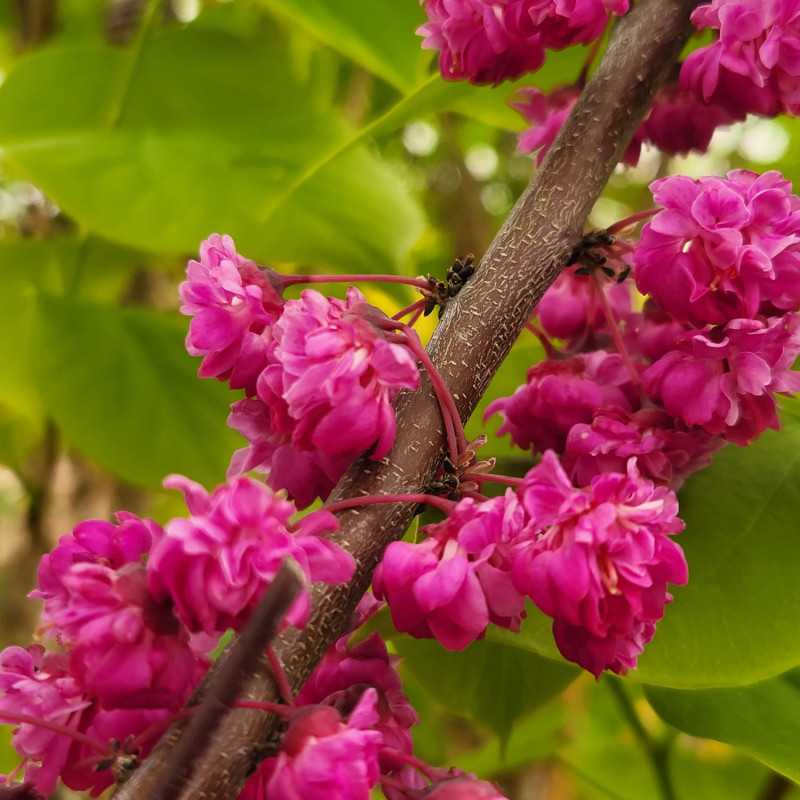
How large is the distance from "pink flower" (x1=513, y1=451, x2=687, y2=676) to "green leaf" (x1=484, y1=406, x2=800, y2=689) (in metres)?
0.10

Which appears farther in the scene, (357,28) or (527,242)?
(357,28)

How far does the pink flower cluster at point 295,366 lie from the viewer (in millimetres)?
335

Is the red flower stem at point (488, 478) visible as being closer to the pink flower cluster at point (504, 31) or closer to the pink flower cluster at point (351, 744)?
the pink flower cluster at point (351, 744)

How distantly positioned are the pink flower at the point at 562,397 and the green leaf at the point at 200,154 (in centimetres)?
23

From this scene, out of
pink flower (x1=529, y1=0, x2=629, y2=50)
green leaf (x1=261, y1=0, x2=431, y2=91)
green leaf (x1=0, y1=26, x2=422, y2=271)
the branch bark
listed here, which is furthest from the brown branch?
green leaf (x1=261, y1=0, x2=431, y2=91)

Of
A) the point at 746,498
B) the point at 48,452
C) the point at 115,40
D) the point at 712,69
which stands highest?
the point at 115,40

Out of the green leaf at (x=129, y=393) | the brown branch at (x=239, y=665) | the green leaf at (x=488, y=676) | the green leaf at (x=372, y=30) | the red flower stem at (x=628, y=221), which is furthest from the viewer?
the green leaf at (x=129, y=393)

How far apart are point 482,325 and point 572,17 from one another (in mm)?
142

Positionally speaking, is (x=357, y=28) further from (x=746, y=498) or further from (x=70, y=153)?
(x=746, y=498)

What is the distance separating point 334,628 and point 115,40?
0.90 metres

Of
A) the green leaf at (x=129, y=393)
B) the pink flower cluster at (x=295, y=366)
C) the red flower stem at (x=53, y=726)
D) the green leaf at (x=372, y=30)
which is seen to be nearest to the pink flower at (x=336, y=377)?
the pink flower cluster at (x=295, y=366)

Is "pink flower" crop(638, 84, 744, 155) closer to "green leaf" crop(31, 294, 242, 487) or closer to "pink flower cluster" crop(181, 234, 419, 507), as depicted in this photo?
"pink flower cluster" crop(181, 234, 419, 507)

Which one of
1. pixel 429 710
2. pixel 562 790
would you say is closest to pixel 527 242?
pixel 429 710

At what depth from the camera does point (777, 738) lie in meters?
0.47
